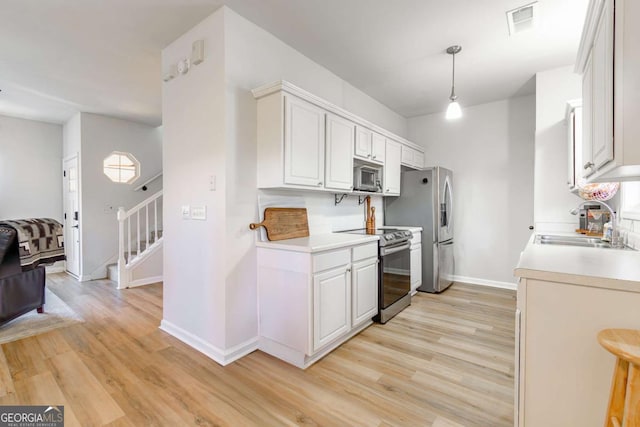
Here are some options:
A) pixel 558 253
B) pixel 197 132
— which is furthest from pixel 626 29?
pixel 197 132

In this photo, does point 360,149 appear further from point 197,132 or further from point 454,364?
point 454,364

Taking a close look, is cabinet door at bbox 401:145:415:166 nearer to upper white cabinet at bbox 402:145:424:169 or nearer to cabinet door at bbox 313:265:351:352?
upper white cabinet at bbox 402:145:424:169

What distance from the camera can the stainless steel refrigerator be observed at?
4.02 m

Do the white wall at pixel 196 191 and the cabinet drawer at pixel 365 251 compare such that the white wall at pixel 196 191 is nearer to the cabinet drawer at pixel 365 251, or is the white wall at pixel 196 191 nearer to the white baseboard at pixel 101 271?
the cabinet drawer at pixel 365 251

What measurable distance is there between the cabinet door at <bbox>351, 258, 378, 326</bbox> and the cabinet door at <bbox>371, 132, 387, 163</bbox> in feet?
4.26

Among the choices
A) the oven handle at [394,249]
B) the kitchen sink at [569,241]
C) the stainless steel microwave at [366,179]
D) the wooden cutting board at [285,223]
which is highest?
the stainless steel microwave at [366,179]

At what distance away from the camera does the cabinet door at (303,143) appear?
7.84 ft

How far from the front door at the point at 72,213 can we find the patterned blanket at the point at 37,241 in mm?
1564

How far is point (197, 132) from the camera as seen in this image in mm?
2506

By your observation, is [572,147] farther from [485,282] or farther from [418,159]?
[485,282]

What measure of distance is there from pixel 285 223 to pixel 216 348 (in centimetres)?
116

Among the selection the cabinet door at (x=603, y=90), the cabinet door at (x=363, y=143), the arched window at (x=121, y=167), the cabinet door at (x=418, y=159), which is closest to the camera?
the cabinet door at (x=603, y=90)

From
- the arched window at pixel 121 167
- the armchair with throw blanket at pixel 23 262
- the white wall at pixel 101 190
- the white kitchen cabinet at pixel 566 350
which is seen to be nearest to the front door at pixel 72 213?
the white wall at pixel 101 190

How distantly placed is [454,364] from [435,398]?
48cm
